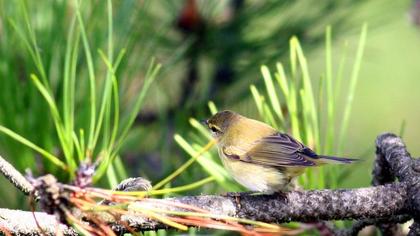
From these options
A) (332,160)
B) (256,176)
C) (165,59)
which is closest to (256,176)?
(256,176)

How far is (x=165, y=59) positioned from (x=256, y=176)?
0.78 m

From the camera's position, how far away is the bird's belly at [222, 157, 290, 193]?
1.85 m

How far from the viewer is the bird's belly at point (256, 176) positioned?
1.85 m

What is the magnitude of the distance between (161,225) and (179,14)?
58.1 inches

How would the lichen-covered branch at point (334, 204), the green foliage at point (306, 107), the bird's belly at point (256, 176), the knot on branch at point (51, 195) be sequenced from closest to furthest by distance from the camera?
the knot on branch at point (51, 195) → the lichen-covered branch at point (334, 204) → the green foliage at point (306, 107) → the bird's belly at point (256, 176)

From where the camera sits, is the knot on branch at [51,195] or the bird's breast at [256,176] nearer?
the knot on branch at [51,195]

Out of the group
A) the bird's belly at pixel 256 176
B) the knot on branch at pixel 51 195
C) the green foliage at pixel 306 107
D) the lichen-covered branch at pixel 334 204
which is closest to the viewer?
the knot on branch at pixel 51 195

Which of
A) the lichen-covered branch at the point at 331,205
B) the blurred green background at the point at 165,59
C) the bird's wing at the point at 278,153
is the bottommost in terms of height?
the lichen-covered branch at the point at 331,205

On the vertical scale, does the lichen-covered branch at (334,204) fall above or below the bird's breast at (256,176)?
below

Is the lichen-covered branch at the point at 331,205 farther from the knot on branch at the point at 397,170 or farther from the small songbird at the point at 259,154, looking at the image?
the small songbird at the point at 259,154

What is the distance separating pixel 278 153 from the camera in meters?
2.05

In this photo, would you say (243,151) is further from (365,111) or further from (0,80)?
(365,111)

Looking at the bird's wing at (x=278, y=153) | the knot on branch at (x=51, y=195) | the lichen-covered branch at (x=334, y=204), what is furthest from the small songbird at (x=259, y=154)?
the knot on branch at (x=51, y=195)

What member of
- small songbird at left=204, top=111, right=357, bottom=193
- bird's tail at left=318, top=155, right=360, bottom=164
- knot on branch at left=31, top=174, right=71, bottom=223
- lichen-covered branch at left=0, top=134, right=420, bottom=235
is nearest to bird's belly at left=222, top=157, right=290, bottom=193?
small songbird at left=204, top=111, right=357, bottom=193
